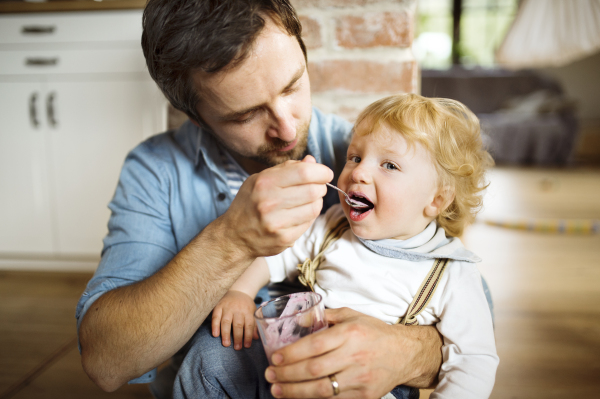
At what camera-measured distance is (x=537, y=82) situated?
5.49m

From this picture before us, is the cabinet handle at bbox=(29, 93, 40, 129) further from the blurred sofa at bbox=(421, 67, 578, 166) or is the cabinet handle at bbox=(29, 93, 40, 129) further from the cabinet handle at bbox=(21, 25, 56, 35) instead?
the blurred sofa at bbox=(421, 67, 578, 166)

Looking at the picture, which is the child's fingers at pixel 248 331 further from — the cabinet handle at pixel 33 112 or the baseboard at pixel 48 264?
the cabinet handle at pixel 33 112

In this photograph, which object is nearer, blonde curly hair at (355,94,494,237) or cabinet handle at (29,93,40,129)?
blonde curly hair at (355,94,494,237)

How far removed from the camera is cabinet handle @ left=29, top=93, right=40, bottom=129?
2.03 m

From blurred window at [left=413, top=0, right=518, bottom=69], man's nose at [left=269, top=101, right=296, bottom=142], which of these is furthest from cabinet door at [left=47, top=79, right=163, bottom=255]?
blurred window at [left=413, top=0, right=518, bottom=69]

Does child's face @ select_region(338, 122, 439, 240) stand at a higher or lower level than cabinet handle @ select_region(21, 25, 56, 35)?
lower

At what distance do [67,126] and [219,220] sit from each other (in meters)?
1.66

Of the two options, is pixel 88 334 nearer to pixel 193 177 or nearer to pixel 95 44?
pixel 193 177

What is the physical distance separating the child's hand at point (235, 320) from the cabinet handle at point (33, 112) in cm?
172

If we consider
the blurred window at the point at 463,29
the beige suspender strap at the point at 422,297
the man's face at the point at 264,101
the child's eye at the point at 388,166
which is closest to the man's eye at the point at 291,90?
the man's face at the point at 264,101

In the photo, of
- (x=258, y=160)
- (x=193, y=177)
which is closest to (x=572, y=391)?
(x=258, y=160)

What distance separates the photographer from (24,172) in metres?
2.10

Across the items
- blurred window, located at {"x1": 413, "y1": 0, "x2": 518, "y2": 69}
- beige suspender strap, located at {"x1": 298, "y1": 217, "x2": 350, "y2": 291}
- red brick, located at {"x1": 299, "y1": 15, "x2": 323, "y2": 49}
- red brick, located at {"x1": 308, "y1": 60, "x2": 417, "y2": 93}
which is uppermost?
blurred window, located at {"x1": 413, "y1": 0, "x2": 518, "y2": 69}

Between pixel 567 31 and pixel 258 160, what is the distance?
132 centimetres
